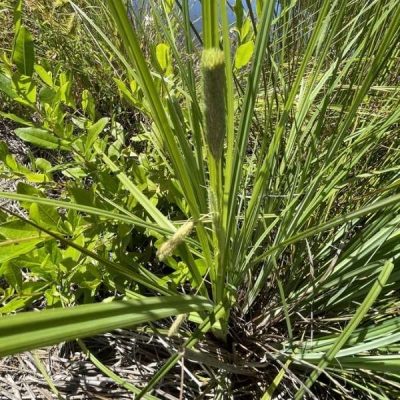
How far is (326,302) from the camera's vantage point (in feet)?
2.39

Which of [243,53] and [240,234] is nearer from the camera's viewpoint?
[240,234]

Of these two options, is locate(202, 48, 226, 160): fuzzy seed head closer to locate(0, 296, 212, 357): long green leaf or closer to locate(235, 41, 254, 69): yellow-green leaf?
locate(0, 296, 212, 357): long green leaf

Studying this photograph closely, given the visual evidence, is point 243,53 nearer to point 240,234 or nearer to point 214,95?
point 240,234

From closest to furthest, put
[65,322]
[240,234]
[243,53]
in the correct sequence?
[65,322]
[240,234]
[243,53]

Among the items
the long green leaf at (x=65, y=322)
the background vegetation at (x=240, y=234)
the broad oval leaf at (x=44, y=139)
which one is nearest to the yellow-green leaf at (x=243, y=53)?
the background vegetation at (x=240, y=234)

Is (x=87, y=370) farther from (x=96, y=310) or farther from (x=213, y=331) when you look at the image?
(x=96, y=310)

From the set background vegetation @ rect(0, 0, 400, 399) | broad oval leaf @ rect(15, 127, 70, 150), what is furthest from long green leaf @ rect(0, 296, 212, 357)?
broad oval leaf @ rect(15, 127, 70, 150)

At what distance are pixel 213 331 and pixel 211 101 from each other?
17.1 inches

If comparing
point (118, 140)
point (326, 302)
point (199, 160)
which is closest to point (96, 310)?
point (199, 160)

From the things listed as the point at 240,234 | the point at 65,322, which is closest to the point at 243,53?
the point at 240,234

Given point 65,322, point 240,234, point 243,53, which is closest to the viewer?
point 65,322

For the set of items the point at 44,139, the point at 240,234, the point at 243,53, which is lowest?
the point at 240,234

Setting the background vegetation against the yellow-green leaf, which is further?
the yellow-green leaf

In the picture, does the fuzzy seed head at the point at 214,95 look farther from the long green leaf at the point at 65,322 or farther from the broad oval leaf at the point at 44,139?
the broad oval leaf at the point at 44,139
